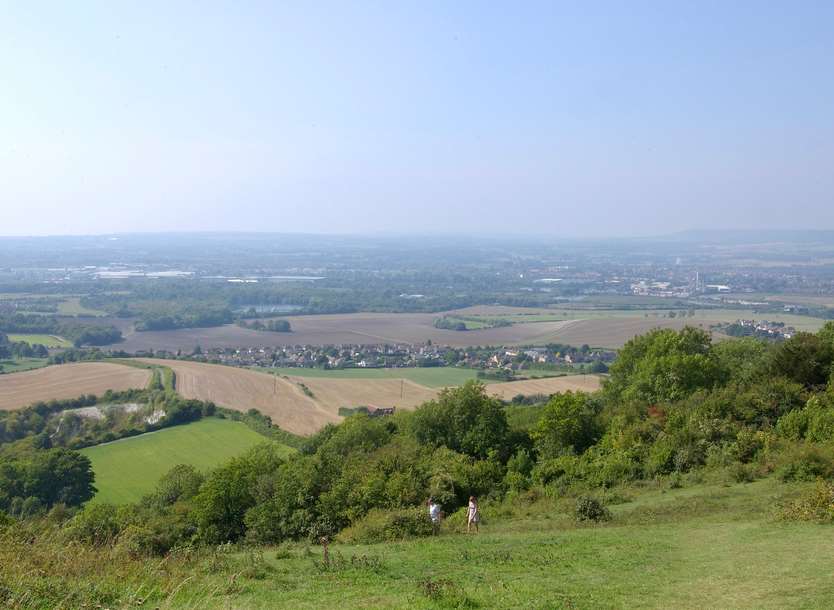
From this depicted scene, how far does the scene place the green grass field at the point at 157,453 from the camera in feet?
115

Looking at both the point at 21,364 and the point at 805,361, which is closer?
the point at 805,361

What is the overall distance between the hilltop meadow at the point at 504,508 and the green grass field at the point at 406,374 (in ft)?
74.6

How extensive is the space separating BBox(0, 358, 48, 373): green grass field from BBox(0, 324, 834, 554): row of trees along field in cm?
3505

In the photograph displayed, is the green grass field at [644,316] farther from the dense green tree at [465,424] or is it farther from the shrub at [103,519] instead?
the shrub at [103,519]

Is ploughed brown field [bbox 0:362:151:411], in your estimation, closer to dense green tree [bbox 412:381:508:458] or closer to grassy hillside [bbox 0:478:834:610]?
dense green tree [bbox 412:381:508:458]

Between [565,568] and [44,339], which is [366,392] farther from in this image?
[44,339]

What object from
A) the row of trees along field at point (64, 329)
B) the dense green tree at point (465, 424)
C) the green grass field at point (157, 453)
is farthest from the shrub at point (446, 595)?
the row of trees along field at point (64, 329)

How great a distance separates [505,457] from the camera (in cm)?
2597

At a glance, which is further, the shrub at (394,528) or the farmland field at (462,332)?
the farmland field at (462,332)

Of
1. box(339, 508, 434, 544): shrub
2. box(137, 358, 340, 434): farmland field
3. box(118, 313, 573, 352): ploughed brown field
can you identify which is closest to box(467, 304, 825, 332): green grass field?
box(118, 313, 573, 352): ploughed brown field

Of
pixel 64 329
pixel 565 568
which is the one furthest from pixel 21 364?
pixel 565 568

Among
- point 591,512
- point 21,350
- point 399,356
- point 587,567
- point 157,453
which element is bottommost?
point 399,356

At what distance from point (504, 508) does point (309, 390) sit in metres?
39.3

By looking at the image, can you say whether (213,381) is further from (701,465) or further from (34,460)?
(701,465)
